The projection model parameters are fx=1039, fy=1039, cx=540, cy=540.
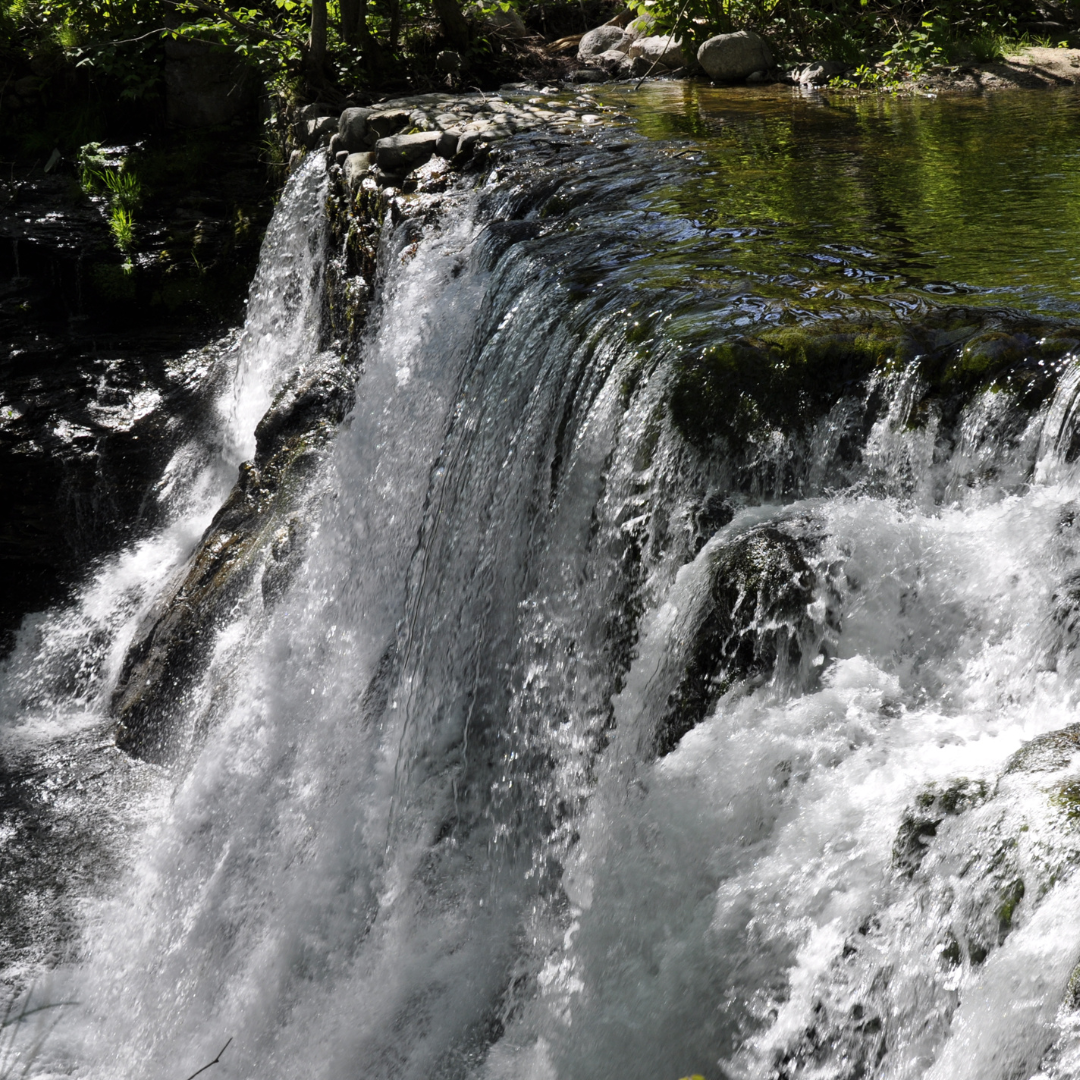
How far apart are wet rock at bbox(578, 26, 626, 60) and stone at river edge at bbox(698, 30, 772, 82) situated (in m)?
1.37

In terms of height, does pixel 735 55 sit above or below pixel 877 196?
above

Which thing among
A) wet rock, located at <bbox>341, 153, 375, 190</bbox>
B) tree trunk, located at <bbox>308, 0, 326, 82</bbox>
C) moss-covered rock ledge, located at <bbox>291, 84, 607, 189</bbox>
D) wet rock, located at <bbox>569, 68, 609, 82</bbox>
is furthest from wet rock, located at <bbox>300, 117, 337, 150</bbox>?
wet rock, located at <bbox>569, 68, 609, 82</bbox>

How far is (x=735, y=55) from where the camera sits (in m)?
9.41

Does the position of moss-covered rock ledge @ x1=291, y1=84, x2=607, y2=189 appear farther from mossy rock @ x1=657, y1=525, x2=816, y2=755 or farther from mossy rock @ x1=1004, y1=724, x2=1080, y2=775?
mossy rock @ x1=1004, y1=724, x2=1080, y2=775

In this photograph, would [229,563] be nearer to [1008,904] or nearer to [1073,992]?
[1008,904]

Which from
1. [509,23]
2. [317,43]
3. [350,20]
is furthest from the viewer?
[509,23]

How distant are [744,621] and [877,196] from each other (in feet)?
10.8

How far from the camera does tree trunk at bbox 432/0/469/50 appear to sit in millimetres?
9359

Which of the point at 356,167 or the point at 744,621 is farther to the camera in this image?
the point at 356,167

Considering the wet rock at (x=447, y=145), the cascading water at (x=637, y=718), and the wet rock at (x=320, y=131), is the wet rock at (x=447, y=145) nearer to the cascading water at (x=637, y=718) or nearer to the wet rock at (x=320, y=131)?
the cascading water at (x=637, y=718)

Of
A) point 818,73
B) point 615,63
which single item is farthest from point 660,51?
point 818,73

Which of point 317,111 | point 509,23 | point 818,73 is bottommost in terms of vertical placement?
point 818,73

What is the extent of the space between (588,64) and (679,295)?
23.1 feet

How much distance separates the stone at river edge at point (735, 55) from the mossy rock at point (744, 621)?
7.47 meters
